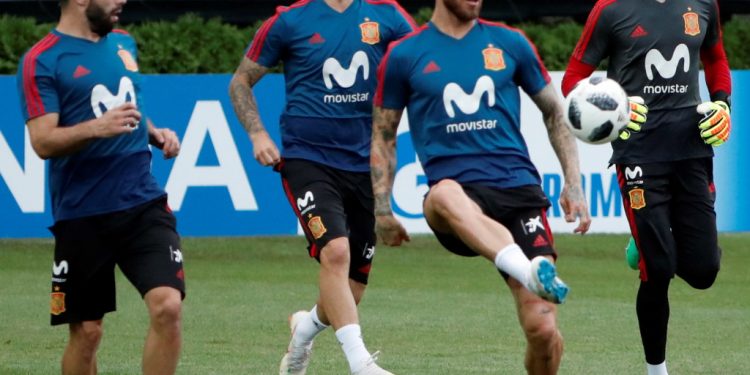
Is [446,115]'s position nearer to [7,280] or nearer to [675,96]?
[675,96]

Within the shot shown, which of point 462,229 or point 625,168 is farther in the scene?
point 625,168

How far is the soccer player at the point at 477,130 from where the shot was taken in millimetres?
8797

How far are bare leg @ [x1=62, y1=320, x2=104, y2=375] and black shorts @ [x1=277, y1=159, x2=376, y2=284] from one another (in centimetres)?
158

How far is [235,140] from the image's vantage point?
690 inches

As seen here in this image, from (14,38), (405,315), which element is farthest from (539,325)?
(14,38)

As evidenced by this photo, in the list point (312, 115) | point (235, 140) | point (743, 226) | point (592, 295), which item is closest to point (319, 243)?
point (312, 115)

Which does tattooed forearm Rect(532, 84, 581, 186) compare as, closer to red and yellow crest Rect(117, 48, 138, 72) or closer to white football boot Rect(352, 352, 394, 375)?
white football boot Rect(352, 352, 394, 375)

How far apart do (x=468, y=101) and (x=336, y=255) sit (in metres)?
1.31

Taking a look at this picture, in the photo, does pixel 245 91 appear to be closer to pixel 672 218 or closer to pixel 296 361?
pixel 296 361

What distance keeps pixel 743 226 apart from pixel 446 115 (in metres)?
10.4

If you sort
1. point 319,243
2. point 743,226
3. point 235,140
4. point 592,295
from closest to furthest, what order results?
point 319,243 → point 592,295 → point 235,140 → point 743,226

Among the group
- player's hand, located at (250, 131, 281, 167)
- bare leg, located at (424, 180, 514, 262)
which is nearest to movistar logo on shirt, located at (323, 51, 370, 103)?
player's hand, located at (250, 131, 281, 167)

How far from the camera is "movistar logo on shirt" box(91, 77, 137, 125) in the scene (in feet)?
→ 27.8

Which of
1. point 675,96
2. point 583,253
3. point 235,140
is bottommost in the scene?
point 583,253
